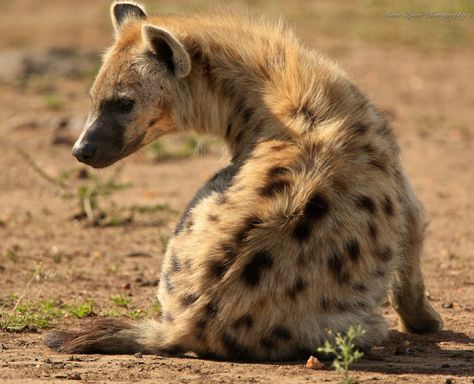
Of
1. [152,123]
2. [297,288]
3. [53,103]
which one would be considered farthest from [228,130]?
[53,103]

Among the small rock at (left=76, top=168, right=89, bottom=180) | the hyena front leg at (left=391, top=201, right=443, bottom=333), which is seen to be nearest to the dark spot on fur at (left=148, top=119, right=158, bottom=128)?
the hyena front leg at (left=391, top=201, right=443, bottom=333)

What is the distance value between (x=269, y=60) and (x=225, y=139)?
41cm

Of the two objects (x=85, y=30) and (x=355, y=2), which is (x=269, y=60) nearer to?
→ (x=85, y=30)

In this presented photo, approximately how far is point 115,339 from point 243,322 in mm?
575

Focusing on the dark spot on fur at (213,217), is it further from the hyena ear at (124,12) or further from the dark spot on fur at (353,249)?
the hyena ear at (124,12)

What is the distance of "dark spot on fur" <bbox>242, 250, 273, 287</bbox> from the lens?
14.2ft

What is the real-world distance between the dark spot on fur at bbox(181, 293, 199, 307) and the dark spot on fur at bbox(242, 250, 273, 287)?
21 centimetres

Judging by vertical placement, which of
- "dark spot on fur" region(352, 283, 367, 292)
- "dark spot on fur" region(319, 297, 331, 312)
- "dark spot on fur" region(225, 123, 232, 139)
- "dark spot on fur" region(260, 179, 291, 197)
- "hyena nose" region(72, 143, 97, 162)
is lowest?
"dark spot on fur" region(319, 297, 331, 312)

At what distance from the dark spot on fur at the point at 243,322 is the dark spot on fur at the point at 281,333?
0.31 feet

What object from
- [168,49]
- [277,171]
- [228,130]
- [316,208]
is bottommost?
[316,208]

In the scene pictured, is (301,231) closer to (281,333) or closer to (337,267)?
(337,267)

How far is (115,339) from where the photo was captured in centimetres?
459

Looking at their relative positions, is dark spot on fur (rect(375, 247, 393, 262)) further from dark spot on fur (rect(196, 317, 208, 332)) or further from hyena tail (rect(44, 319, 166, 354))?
hyena tail (rect(44, 319, 166, 354))

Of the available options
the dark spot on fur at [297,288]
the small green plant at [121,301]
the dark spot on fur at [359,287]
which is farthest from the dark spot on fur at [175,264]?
the small green plant at [121,301]
